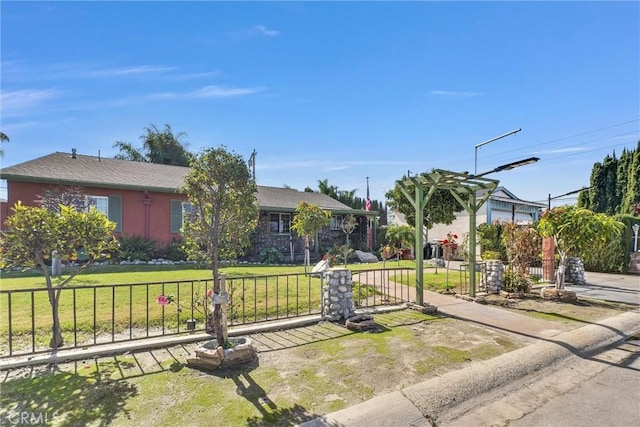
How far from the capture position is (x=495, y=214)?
75.5 feet

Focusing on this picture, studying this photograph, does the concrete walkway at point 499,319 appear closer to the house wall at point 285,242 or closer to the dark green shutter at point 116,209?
the house wall at point 285,242

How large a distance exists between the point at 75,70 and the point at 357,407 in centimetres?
1052

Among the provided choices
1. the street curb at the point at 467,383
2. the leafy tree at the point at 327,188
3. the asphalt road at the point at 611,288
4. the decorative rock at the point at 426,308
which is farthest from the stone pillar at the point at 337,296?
the leafy tree at the point at 327,188

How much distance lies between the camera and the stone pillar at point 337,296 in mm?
6168

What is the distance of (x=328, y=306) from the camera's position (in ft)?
20.5

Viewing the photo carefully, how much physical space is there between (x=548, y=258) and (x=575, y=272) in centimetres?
94

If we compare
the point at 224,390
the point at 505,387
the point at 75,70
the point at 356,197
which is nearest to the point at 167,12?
the point at 75,70

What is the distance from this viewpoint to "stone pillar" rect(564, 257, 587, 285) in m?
11.3

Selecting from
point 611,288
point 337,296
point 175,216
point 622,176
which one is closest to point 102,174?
point 175,216

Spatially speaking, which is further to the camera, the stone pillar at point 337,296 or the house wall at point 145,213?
the house wall at point 145,213

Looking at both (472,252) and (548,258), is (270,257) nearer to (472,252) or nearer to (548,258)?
(472,252)

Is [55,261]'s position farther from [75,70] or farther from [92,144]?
[92,144]

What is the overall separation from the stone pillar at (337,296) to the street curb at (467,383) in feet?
8.36

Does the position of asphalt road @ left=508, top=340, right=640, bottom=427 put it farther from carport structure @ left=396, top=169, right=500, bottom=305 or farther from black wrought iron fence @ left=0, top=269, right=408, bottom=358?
black wrought iron fence @ left=0, top=269, right=408, bottom=358
